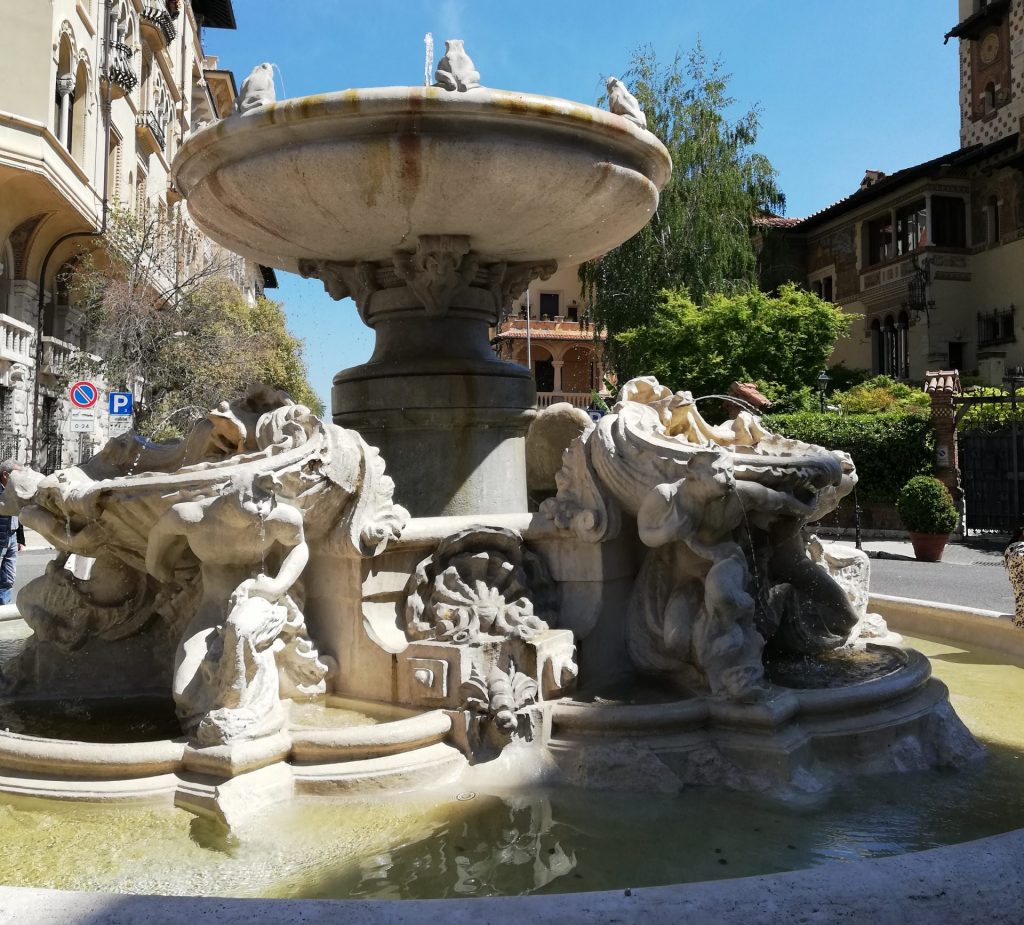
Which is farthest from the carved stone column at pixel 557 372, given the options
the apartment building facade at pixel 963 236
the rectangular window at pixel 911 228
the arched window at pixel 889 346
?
the rectangular window at pixel 911 228

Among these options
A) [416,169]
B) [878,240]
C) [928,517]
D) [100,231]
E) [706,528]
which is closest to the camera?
[706,528]

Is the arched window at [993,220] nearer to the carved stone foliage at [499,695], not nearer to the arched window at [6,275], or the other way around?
the arched window at [6,275]

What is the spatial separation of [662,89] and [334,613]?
27.4 metres

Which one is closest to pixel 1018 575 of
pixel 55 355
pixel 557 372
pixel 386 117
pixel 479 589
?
pixel 479 589

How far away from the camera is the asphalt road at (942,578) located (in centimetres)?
1048

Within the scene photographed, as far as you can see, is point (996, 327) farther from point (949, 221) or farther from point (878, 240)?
point (878, 240)

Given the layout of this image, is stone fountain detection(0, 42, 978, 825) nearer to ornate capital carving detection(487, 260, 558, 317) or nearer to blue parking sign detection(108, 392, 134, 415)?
ornate capital carving detection(487, 260, 558, 317)

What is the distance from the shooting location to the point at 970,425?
2066cm

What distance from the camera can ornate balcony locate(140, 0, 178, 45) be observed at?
93.7 feet

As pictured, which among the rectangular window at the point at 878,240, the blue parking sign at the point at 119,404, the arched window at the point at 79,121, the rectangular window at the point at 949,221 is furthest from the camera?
the rectangular window at the point at 878,240

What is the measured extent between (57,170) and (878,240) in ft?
96.0

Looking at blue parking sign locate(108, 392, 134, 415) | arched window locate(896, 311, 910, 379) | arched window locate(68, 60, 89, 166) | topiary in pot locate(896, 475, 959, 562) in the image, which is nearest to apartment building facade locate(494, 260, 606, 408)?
arched window locate(896, 311, 910, 379)

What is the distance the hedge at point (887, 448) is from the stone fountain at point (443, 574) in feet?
54.3

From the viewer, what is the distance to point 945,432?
798 inches
